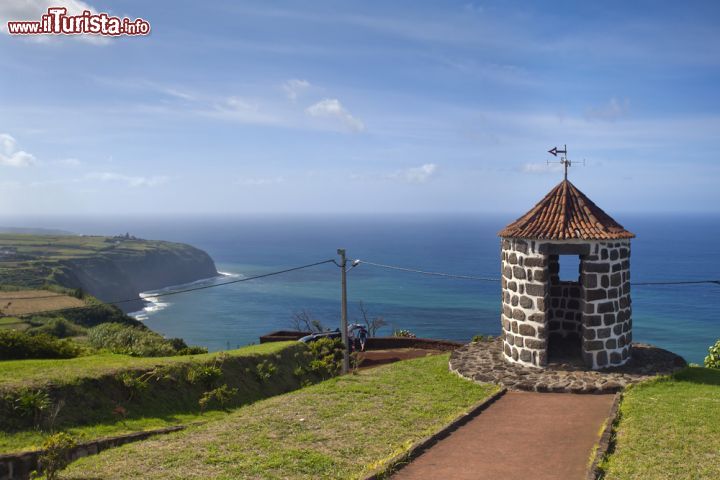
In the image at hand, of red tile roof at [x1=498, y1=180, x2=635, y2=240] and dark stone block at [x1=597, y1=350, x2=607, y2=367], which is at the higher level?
red tile roof at [x1=498, y1=180, x2=635, y2=240]

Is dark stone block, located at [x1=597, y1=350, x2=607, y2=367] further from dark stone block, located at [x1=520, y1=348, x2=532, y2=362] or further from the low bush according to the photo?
the low bush

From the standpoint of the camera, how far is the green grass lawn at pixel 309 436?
29.0 ft

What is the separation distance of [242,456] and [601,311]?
10.2 metres

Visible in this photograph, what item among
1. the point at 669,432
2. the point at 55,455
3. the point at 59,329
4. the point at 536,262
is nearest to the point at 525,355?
the point at 536,262

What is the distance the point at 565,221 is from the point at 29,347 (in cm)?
1493

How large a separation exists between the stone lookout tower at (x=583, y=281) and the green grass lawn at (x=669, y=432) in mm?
1770

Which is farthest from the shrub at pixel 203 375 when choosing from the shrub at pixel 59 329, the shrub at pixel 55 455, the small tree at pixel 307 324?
the shrub at pixel 59 329

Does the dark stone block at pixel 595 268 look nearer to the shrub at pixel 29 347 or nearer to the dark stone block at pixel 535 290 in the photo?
the dark stone block at pixel 535 290

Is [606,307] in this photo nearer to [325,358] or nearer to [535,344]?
[535,344]

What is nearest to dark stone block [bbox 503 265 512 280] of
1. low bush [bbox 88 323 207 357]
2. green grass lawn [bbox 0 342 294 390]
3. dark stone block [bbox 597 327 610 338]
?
dark stone block [bbox 597 327 610 338]

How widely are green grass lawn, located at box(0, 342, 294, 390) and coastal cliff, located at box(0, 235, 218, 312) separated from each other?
7010cm

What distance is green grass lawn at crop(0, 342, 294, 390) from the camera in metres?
12.1

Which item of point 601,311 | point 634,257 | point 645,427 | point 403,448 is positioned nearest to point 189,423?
point 403,448

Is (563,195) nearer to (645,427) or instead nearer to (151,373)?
(645,427)
